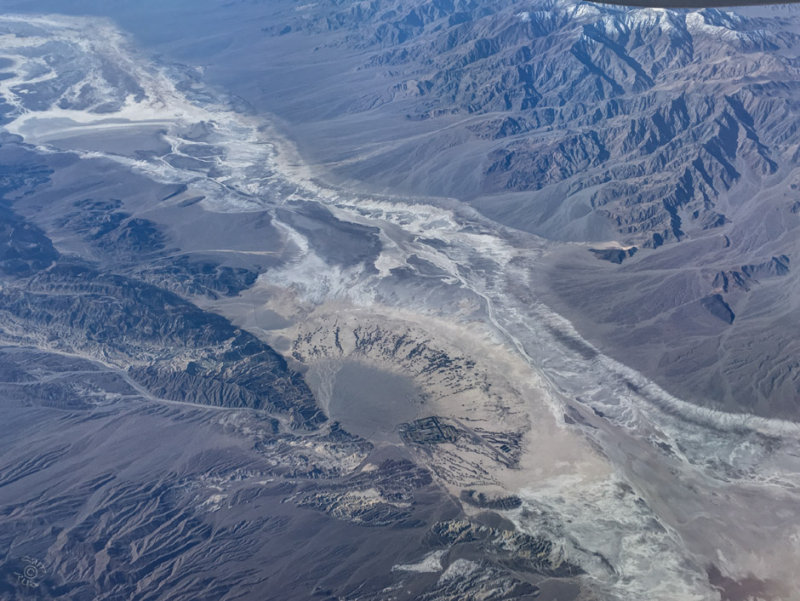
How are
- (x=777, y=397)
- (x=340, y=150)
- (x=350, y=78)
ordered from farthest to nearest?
(x=350, y=78) → (x=340, y=150) → (x=777, y=397)

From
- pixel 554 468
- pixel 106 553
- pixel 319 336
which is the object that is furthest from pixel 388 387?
pixel 106 553

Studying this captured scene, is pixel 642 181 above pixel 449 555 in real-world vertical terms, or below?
above

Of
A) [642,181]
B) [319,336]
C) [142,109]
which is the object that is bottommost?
[319,336]

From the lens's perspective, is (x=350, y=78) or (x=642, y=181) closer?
(x=642, y=181)

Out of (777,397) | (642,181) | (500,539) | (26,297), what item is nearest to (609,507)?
(500,539)

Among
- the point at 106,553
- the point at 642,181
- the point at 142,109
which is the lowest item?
the point at 106,553

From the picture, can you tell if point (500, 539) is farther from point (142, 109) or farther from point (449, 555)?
point (142, 109)

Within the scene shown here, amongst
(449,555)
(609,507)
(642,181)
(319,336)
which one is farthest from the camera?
(642,181)

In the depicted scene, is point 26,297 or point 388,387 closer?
point 388,387

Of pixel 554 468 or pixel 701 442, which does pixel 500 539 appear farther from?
pixel 701 442
